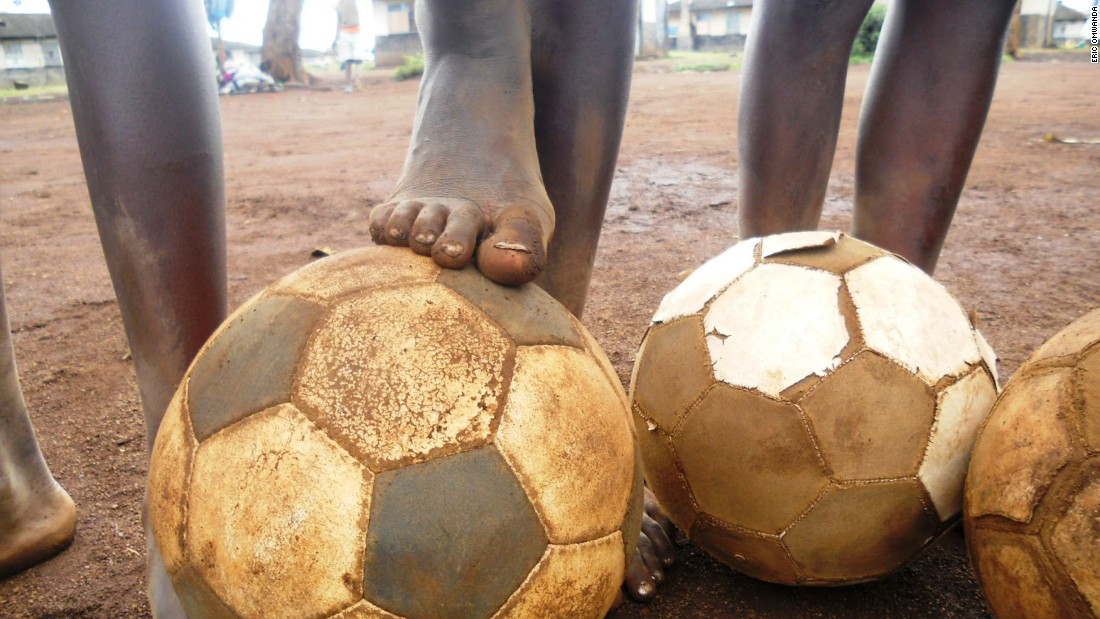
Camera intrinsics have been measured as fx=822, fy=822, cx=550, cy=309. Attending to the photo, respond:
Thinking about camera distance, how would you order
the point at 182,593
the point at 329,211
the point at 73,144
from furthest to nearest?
1. the point at 73,144
2. the point at 329,211
3. the point at 182,593

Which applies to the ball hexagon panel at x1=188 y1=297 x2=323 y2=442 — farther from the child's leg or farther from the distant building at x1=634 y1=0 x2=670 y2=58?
the distant building at x1=634 y1=0 x2=670 y2=58

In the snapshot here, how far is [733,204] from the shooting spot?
15.7 feet

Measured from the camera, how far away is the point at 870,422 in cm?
140

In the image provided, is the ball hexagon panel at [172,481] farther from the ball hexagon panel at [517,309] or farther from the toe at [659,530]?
the toe at [659,530]

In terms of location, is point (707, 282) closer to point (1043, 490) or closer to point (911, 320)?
point (911, 320)

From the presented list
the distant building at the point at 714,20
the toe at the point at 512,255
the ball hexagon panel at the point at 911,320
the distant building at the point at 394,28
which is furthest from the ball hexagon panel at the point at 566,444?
the distant building at the point at 714,20

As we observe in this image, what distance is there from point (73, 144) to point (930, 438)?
32.2 ft

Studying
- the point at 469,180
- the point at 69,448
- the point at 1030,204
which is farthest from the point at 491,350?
the point at 1030,204

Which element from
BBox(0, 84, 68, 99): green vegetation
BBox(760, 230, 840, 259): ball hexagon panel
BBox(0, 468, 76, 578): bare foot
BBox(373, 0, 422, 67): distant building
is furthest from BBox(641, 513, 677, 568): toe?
BBox(373, 0, 422, 67): distant building

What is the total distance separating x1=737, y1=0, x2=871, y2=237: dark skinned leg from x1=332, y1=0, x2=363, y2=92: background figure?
16845mm

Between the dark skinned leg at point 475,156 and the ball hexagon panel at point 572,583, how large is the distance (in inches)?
17.8

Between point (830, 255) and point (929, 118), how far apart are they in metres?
0.72

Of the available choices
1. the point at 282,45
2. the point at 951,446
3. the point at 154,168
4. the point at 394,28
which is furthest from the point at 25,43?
the point at 951,446

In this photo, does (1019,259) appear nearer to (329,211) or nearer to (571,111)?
(571,111)
